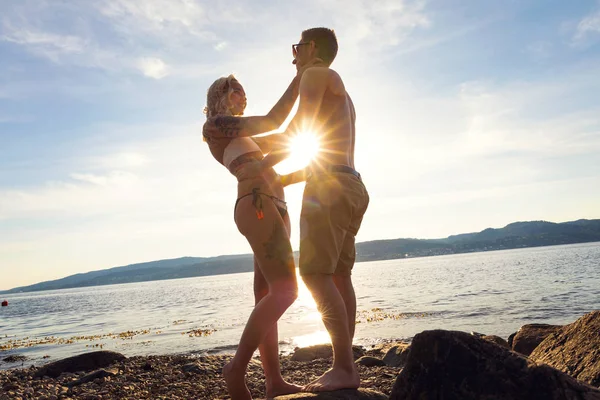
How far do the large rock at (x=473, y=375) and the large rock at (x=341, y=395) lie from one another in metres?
0.75

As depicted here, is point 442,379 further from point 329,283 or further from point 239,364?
point 239,364

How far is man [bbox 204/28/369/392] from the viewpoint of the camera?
3.84 meters

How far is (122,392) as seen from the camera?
7.71m

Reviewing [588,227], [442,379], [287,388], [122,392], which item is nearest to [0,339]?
[122,392]

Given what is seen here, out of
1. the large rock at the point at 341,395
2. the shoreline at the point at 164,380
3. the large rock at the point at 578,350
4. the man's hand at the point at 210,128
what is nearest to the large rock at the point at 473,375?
the large rock at the point at 341,395

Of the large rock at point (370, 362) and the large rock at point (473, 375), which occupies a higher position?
the large rock at point (473, 375)

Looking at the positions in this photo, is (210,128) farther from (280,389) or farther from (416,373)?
(416,373)

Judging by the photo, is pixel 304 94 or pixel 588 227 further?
pixel 588 227

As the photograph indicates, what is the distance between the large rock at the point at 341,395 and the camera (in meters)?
3.72

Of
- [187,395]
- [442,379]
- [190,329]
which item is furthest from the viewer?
[190,329]

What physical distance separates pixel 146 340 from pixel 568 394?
18315 mm

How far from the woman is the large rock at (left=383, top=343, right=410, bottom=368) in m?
5.98

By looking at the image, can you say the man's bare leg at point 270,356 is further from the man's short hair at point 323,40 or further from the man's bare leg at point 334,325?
the man's short hair at point 323,40

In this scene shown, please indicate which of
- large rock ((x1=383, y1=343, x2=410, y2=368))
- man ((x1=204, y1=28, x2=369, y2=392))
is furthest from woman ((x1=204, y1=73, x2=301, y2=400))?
large rock ((x1=383, y1=343, x2=410, y2=368))
